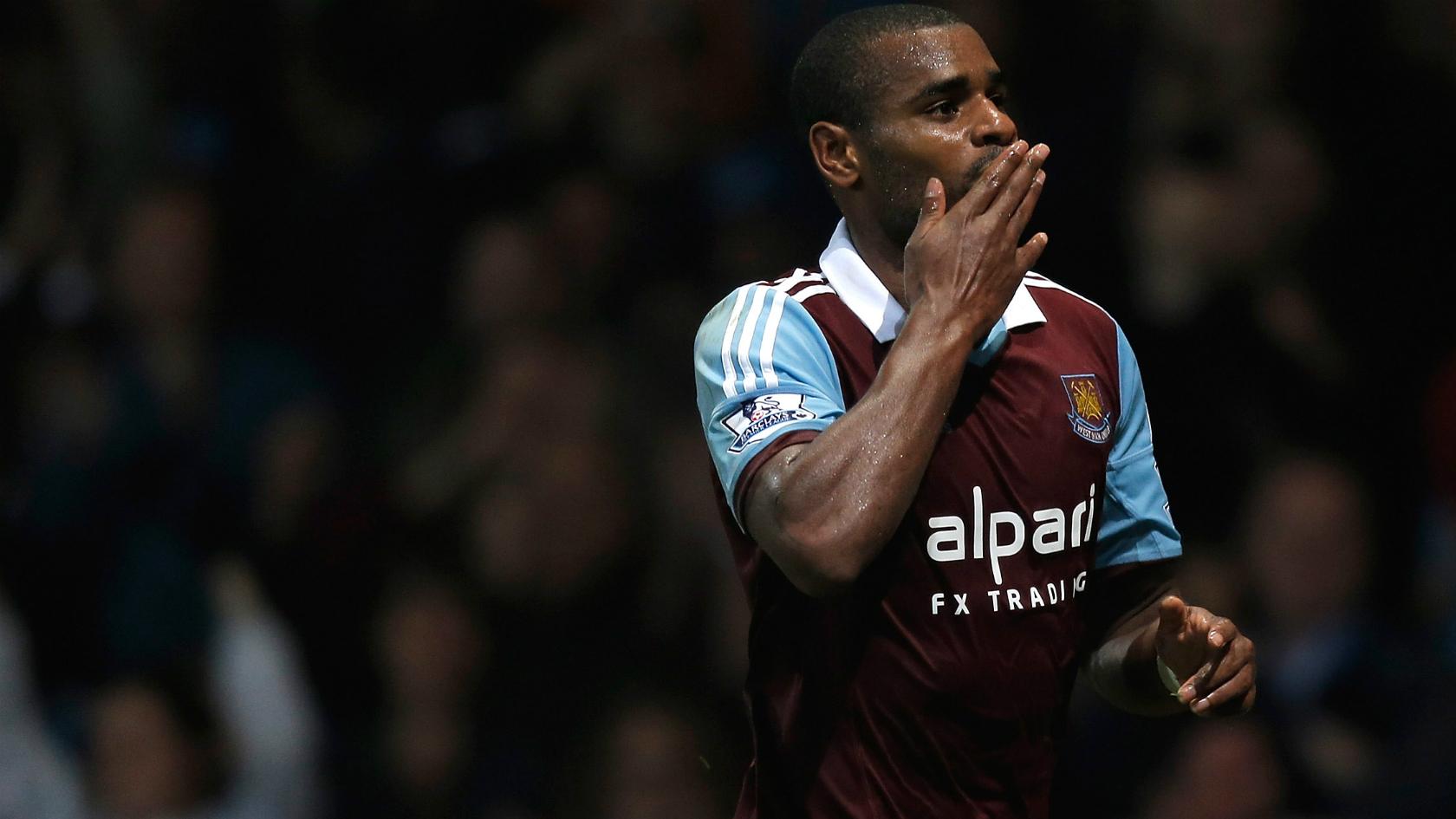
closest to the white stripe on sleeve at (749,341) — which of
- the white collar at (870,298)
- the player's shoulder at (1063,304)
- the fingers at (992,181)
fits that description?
the white collar at (870,298)

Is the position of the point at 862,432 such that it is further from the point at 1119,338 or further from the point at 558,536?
the point at 558,536

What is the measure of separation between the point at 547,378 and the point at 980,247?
376cm

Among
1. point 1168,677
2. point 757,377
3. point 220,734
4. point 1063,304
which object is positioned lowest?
point 220,734

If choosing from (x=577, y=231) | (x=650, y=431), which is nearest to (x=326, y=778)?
(x=650, y=431)

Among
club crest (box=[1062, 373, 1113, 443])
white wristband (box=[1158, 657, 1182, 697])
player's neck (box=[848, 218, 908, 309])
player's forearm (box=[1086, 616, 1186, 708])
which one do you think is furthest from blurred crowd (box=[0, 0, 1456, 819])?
player's neck (box=[848, 218, 908, 309])

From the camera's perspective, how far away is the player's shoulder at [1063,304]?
318 cm

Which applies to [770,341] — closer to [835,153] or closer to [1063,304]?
[835,153]

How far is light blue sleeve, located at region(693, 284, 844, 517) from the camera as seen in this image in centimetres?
286

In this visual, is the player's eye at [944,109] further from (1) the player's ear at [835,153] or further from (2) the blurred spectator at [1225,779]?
(2) the blurred spectator at [1225,779]

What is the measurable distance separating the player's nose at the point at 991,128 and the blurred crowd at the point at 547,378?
2428mm

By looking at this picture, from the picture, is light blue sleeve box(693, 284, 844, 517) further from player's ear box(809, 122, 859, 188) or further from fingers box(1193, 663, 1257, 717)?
fingers box(1193, 663, 1257, 717)

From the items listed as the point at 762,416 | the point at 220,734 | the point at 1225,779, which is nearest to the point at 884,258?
the point at 762,416

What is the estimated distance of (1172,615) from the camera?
2.86 meters

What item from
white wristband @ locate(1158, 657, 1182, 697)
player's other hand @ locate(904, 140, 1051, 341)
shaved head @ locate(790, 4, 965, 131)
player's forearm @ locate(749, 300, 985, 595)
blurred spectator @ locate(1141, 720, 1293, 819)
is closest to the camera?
player's forearm @ locate(749, 300, 985, 595)
